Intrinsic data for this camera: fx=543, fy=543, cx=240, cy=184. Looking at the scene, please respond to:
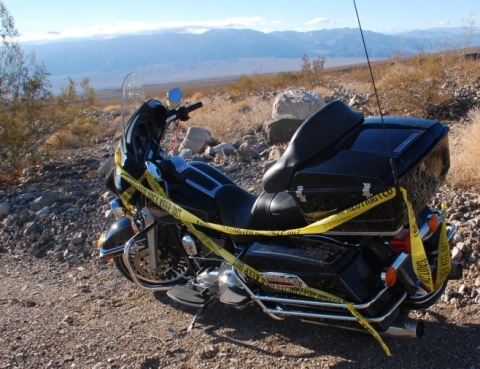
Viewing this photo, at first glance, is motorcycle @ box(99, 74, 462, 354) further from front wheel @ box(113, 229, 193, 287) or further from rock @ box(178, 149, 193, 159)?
rock @ box(178, 149, 193, 159)

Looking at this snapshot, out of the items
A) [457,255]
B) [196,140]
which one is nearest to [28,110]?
[196,140]

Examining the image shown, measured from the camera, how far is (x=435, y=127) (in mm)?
2969

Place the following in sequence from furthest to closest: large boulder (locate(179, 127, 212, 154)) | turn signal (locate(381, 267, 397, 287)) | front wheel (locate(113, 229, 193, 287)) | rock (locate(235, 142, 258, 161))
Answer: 1. large boulder (locate(179, 127, 212, 154))
2. rock (locate(235, 142, 258, 161))
3. front wheel (locate(113, 229, 193, 287))
4. turn signal (locate(381, 267, 397, 287))

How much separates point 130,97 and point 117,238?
1127mm

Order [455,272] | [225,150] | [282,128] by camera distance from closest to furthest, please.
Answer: [455,272], [225,150], [282,128]

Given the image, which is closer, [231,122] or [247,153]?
[247,153]

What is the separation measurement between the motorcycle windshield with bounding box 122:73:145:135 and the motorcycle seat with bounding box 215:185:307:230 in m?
1.01

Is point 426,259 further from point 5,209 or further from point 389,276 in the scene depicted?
point 5,209

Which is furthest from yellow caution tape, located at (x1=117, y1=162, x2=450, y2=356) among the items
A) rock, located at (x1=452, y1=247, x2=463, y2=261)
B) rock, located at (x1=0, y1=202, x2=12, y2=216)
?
rock, located at (x1=0, y1=202, x2=12, y2=216)

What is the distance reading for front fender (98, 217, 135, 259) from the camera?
14.2 ft

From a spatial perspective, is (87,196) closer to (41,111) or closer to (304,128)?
(41,111)

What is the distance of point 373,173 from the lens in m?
2.65

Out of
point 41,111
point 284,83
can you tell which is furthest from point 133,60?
point 41,111

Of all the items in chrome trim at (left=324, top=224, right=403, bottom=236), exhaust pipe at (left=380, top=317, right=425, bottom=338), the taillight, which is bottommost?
exhaust pipe at (left=380, top=317, right=425, bottom=338)
